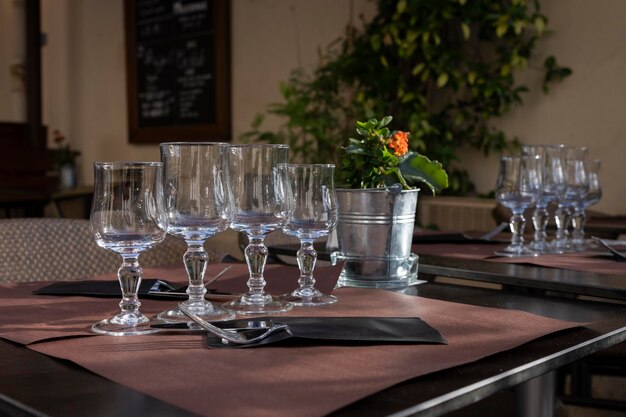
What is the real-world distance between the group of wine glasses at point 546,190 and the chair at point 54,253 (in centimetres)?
63

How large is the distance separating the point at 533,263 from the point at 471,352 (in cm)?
73

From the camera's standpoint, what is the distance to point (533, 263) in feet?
5.09

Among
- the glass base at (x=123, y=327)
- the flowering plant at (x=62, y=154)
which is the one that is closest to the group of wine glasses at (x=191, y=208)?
the glass base at (x=123, y=327)

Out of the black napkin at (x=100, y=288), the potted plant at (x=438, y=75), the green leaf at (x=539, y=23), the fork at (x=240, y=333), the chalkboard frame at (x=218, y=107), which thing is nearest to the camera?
the fork at (x=240, y=333)

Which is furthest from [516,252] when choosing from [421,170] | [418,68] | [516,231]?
[418,68]

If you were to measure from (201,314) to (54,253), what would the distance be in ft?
2.68

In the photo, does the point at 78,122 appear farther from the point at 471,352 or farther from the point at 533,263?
the point at 471,352

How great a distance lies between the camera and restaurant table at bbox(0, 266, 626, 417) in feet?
2.23

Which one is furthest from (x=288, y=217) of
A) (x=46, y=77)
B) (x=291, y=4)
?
(x=46, y=77)

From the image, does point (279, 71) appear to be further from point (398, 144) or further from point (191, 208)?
point (191, 208)

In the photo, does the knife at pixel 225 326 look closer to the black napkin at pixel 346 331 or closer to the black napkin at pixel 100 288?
the black napkin at pixel 346 331

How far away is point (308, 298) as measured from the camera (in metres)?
1.17

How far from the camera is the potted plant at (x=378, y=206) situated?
1.35m

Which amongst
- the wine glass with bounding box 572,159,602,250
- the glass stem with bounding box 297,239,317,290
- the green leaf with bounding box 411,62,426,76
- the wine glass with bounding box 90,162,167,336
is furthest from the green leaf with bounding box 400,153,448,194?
the green leaf with bounding box 411,62,426,76
